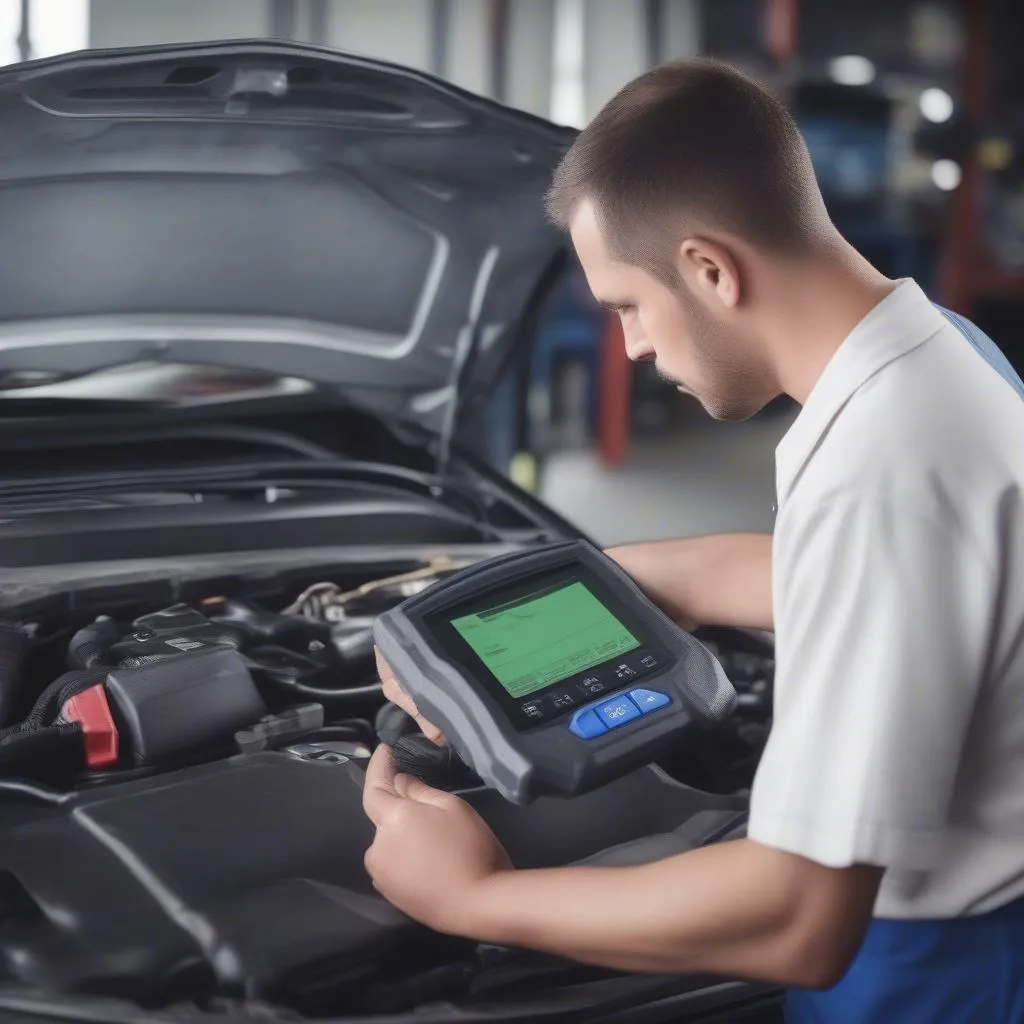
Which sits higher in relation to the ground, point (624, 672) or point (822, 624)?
point (822, 624)

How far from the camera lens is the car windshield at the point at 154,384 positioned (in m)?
1.47

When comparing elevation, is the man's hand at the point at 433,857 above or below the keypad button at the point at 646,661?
below

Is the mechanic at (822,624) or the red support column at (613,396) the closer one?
the mechanic at (822,624)

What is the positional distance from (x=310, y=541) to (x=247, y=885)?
0.68 meters

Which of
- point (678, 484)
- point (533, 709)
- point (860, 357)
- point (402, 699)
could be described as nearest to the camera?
point (860, 357)

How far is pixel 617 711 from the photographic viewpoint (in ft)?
3.22

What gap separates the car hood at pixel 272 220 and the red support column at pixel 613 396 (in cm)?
390

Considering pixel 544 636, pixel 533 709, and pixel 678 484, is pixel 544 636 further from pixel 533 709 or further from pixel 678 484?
pixel 678 484

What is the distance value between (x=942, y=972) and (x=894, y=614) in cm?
32

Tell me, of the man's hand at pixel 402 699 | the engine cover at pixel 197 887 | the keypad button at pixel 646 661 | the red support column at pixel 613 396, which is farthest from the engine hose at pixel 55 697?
the red support column at pixel 613 396

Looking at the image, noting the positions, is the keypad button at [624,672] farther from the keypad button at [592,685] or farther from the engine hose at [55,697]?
the engine hose at [55,697]

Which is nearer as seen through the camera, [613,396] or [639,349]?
[639,349]

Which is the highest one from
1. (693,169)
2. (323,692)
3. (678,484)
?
(693,169)

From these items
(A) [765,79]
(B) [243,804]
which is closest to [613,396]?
(A) [765,79]
